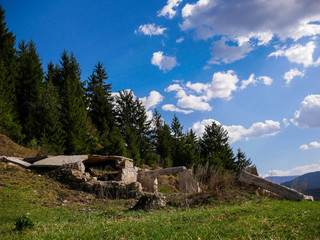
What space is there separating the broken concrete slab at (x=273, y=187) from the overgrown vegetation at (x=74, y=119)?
4.55 metres

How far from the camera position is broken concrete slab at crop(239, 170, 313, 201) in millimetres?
12749

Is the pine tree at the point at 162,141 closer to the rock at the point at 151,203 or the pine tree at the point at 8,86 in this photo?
the pine tree at the point at 8,86

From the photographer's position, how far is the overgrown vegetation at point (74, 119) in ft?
74.2

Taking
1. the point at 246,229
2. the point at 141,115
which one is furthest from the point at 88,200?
the point at 141,115

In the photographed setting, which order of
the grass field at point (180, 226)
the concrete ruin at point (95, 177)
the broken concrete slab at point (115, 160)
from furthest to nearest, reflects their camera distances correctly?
1. the broken concrete slab at point (115, 160)
2. the concrete ruin at point (95, 177)
3. the grass field at point (180, 226)

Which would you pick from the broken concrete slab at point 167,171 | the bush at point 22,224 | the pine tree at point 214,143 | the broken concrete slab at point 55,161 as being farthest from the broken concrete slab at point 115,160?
the pine tree at point 214,143

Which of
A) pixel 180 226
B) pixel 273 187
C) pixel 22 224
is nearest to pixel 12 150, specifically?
pixel 22 224

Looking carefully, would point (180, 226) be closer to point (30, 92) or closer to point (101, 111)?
point (30, 92)

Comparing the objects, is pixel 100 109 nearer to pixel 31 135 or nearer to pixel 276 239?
pixel 31 135

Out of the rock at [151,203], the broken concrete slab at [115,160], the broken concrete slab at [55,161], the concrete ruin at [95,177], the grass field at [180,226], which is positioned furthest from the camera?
the broken concrete slab at [115,160]

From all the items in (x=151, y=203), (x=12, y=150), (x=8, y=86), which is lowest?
(x=151, y=203)

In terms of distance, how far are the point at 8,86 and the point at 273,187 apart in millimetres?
24371

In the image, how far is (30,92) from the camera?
27594 millimetres

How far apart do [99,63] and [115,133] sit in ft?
73.6
